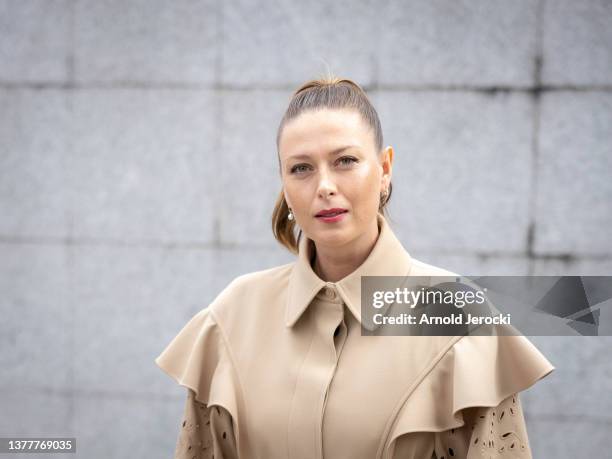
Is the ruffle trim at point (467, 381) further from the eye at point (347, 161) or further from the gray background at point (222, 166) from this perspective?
the gray background at point (222, 166)

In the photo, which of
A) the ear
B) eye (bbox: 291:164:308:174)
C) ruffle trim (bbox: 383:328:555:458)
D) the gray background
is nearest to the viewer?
ruffle trim (bbox: 383:328:555:458)

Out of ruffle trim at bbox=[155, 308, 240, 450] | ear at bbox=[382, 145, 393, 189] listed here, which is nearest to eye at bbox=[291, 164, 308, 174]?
ear at bbox=[382, 145, 393, 189]

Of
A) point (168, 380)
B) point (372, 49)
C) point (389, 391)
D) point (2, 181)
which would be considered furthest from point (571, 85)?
point (2, 181)

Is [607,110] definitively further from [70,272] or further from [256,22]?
[70,272]

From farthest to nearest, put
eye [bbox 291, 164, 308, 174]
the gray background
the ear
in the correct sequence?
the gray background < the ear < eye [bbox 291, 164, 308, 174]

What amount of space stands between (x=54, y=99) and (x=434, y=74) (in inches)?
72.4

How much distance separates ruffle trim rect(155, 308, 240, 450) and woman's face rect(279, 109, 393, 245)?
435 mm

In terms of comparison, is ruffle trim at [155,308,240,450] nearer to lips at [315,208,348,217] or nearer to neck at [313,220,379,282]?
neck at [313,220,379,282]

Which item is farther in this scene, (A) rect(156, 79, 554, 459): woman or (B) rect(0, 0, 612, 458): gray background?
(B) rect(0, 0, 612, 458): gray background

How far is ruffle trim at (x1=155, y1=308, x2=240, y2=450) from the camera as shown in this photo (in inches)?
64.2

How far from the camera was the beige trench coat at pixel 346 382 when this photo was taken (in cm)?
146

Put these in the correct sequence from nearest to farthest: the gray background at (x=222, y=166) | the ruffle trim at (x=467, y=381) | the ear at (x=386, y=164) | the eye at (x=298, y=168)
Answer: the ruffle trim at (x=467, y=381), the eye at (x=298, y=168), the ear at (x=386, y=164), the gray background at (x=222, y=166)

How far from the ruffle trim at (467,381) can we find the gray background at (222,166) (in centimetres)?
140

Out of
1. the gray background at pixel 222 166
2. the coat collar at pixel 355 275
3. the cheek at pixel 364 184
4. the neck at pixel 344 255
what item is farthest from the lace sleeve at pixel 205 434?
the gray background at pixel 222 166
